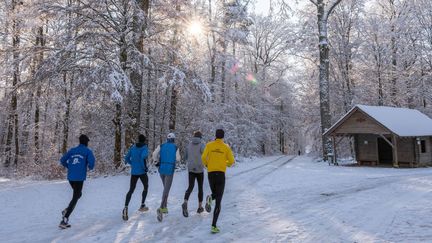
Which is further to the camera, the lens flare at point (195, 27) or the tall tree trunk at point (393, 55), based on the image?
the tall tree trunk at point (393, 55)

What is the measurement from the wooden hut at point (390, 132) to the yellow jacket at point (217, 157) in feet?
54.2

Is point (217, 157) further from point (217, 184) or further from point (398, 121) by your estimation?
point (398, 121)

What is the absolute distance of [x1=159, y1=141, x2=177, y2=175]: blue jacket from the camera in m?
7.95

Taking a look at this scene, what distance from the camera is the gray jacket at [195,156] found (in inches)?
316

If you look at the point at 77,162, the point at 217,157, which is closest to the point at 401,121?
the point at 217,157

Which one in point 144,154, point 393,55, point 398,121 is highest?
→ point 393,55

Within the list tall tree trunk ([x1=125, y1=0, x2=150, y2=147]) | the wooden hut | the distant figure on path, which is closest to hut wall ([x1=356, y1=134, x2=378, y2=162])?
the wooden hut

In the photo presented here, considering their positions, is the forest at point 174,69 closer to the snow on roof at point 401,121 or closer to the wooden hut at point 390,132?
the wooden hut at point 390,132

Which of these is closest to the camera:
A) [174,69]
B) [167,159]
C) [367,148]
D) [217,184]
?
[217,184]

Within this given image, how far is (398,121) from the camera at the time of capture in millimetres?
22406

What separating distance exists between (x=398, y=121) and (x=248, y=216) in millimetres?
18275

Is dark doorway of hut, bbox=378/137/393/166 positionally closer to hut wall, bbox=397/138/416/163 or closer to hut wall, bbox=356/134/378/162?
hut wall, bbox=356/134/378/162

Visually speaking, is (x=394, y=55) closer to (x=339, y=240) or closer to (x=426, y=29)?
(x=426, y=29)

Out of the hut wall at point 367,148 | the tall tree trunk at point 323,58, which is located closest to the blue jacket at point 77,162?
the tall tree trunk at point 323,58
